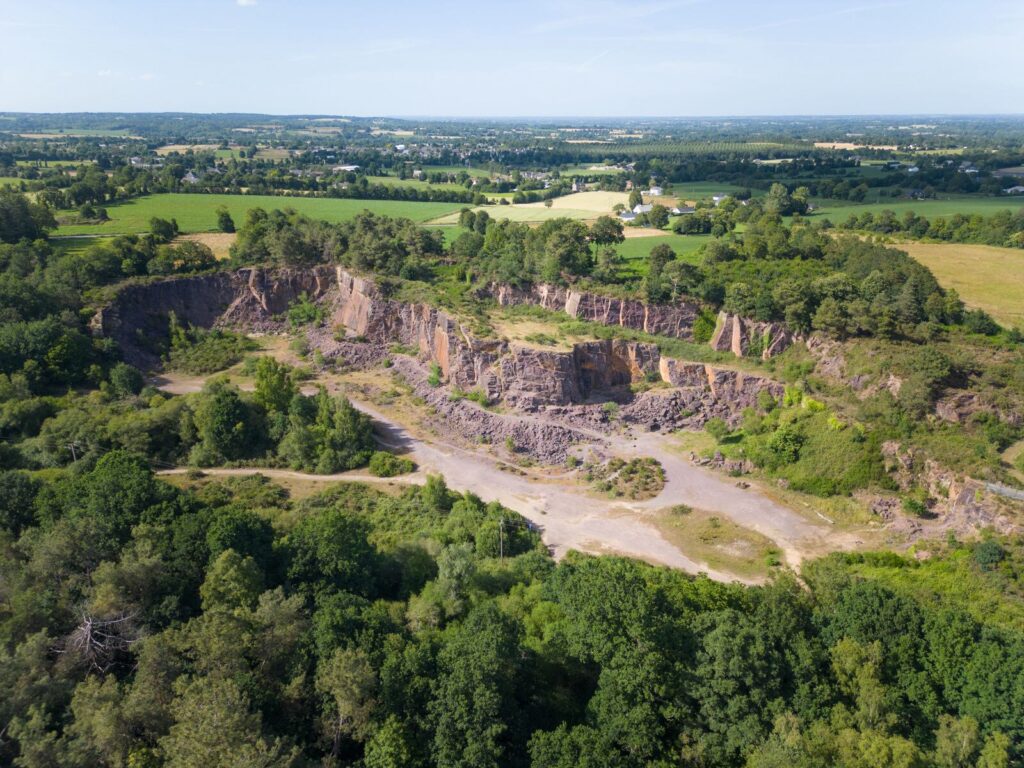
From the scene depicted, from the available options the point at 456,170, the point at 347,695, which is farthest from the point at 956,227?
the point at 456,170

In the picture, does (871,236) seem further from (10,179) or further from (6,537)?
(10,179)

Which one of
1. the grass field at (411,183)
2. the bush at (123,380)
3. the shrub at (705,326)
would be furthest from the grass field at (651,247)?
the grass field at (411,183)

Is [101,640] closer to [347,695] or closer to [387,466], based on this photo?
[347,695]

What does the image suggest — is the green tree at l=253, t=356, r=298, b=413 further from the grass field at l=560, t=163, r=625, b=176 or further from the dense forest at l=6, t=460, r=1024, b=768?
the grass field at l=560, t=163, r=625, b=176

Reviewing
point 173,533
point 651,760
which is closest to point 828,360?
point 651,760

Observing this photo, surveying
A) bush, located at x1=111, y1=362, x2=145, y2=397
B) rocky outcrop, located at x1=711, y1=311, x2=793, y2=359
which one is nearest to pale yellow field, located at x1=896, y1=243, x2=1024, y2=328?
rocky outcrop, located at x1=711, y1=311, x2=793, y2=359

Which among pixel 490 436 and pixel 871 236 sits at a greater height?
pixel 871 236
